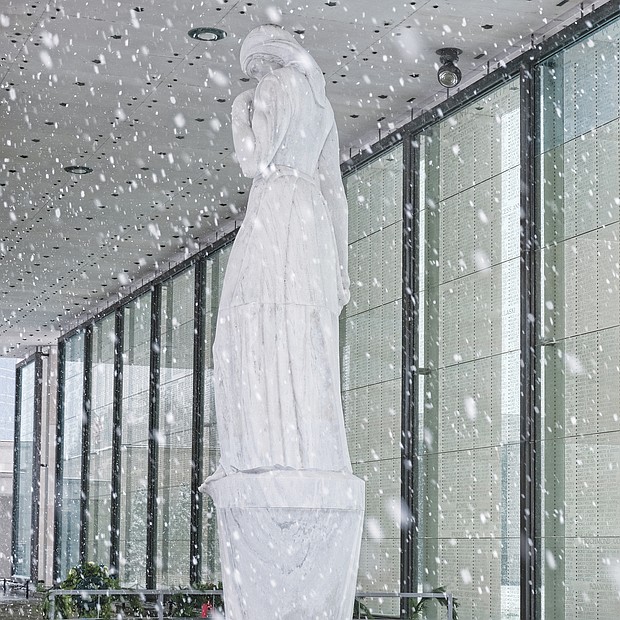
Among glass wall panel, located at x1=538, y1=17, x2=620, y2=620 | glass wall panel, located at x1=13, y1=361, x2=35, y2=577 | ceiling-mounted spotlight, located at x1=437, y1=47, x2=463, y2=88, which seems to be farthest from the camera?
glass wall panel, located at x1=13, y1=361, x2=35, y2=577

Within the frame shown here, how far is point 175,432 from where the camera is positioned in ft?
75.6

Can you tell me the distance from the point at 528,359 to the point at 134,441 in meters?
14.9

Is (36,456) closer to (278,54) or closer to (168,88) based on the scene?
(168,88)

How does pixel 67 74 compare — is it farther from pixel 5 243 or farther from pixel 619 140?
pixel 5 243

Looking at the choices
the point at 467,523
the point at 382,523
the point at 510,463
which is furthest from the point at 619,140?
the point at 382,523

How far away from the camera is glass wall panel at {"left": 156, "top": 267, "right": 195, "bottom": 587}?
870 inches

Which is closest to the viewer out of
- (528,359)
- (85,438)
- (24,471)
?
(528,359)

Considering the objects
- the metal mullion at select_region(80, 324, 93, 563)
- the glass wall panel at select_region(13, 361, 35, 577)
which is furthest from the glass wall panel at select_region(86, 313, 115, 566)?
the glass wall panel at select_region(13, 361, 35, 577)

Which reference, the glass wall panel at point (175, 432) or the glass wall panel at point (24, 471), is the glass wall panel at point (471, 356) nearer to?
the glass wall panel at point (175, 432)

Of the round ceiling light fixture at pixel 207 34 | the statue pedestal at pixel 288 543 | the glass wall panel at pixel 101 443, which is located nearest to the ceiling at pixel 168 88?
the round ceiling light fixture at pixel 207 34

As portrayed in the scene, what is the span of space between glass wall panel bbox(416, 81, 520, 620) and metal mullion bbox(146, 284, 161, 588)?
10.6 m

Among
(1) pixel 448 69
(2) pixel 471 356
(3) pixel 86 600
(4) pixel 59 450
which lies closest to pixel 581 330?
(2) pixel 471 356

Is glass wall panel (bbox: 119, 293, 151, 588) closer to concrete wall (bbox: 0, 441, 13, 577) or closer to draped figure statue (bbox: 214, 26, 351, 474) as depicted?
draped figure statue (bbox: 214, 26, 351, 474)

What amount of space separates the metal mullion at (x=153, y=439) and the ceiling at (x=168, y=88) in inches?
110
